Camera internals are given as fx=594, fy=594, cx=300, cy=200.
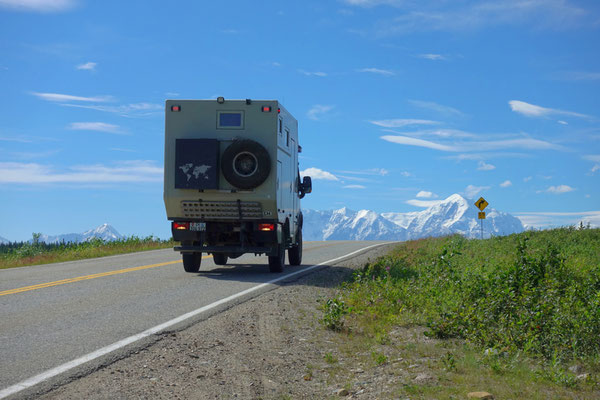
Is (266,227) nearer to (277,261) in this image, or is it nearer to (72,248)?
(277,261)

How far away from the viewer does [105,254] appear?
74.0 feet

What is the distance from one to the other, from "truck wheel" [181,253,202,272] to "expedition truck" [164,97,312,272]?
17.3 inches

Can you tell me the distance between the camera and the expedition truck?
13906mm

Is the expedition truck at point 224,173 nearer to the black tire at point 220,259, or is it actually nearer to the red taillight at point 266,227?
the red taillight at point 266,227

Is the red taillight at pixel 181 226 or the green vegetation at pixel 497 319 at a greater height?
the red taillight at pixel 181 226

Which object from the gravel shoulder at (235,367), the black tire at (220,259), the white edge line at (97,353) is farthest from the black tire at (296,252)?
the gravel shoulder at (235,367)

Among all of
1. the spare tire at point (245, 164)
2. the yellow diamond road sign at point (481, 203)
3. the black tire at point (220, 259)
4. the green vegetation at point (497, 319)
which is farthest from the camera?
the yellow diamond road sign at point (481, 203)

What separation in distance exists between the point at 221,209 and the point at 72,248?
45.6 ft

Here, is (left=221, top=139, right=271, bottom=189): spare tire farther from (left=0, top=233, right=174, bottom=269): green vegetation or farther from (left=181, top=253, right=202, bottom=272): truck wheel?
(left=0, top=233, right=174, bottom=269): green vegetation

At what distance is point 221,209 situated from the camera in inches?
559

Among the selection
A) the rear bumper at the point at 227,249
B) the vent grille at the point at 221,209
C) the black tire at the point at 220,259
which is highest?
the vent grille at the point at 221,209

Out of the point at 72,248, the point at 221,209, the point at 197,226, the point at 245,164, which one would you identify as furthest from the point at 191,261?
the point at 72,248

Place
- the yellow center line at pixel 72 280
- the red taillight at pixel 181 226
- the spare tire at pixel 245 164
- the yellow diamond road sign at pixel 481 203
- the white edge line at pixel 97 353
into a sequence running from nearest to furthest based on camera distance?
the white edge line at pixel 97 353 < the yellow center line at pixel 72 280 < the spare tire at pixel 245 164 < the red taillight at pixel 181 226 < the yellow diamond road sign at pixel 481 203

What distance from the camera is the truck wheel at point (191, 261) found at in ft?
48.6
